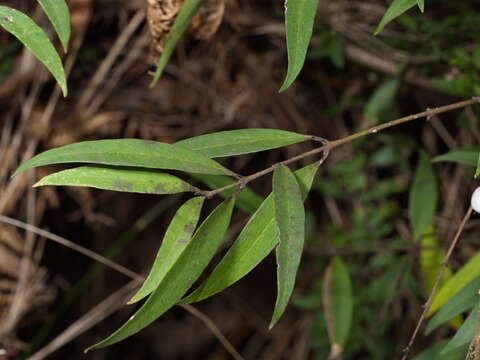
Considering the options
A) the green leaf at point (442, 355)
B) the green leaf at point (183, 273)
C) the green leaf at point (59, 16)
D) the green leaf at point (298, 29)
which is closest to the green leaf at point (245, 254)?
the green leaf at point (183, 273)

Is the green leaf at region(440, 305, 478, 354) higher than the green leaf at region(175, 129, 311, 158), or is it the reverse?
the green leaf at region(175, 129, 311, 158)

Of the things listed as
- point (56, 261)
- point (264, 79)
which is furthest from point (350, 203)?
point (56, 261)

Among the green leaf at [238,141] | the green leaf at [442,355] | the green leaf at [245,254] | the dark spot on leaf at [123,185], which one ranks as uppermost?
the green leaf at [238,141]

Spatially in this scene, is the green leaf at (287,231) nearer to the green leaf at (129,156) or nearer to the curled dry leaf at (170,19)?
the green leaf at (129,156)

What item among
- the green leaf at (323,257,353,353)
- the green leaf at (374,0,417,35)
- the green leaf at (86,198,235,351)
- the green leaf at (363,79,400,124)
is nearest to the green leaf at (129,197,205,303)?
the green leaf at (86,198,235,351)

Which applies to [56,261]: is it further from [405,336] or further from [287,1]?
[287,1]

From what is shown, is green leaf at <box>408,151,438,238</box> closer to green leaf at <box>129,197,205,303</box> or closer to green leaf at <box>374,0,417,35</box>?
green leaf at <box>374,0,417,35</box>
